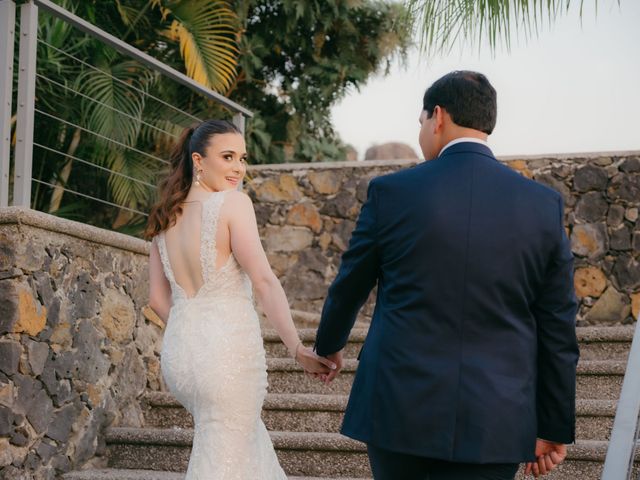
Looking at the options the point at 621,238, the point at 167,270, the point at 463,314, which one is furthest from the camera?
the point at 621,238

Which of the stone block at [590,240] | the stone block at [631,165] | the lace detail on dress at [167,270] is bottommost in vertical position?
the lace detail on dress at [167,270]

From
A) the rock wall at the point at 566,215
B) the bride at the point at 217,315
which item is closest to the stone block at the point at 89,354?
the bride at the point at 217,315

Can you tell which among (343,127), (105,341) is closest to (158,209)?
(105,341)

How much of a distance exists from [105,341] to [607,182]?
5032 millimetres

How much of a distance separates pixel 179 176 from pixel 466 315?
1.52 metres

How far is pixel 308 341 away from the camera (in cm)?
602

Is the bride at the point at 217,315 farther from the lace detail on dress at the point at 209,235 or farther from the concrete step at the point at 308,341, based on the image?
the concrete step at the point at 308,341

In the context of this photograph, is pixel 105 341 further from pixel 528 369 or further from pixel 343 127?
pixel 343 127

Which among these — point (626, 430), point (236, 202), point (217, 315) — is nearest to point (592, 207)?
point (236, 202)

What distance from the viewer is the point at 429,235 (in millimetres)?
2408

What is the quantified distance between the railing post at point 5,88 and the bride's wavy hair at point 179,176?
1149mm

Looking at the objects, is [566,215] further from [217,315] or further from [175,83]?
[217,315]

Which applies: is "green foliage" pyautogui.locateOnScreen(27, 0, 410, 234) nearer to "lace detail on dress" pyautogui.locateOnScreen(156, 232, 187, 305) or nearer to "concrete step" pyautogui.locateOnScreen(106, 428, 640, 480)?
"concrete step" pyautogui.locateOnScreen(106, 428, 640, 480)

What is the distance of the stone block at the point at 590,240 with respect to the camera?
8.40 metres
